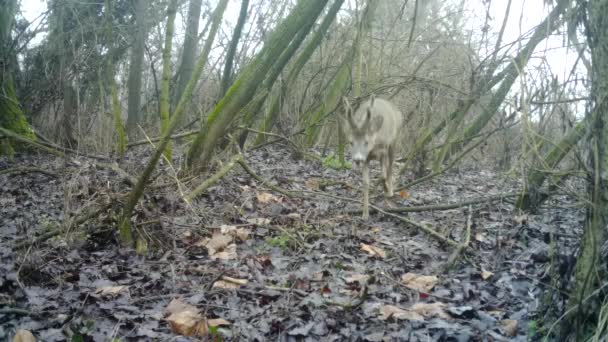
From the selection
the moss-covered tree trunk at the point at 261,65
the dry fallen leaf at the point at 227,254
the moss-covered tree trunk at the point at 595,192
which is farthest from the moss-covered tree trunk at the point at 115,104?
the moss-covered tree trunk at the point at 595,192

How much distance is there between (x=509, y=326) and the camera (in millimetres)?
3951

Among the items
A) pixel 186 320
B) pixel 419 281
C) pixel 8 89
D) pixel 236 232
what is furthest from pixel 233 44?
pixel 186 320

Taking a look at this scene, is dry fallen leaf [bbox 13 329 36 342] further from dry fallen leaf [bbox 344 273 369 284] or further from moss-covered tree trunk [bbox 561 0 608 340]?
moss-covered tree trunk [bbox 561 0 608 340]

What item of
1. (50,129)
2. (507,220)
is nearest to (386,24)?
(507,220)

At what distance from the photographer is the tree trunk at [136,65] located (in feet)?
35.0

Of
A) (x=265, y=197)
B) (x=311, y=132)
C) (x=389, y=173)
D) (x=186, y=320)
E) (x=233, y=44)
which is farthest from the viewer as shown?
(x=311, y=132)

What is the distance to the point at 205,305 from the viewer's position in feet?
14.6

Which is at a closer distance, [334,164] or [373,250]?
[373,250]

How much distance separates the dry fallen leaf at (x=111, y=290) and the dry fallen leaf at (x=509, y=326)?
3175 millimetres

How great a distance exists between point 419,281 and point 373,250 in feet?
3.33

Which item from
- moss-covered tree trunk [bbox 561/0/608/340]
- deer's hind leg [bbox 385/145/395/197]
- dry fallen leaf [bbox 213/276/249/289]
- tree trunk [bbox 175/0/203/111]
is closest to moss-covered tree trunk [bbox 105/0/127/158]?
dry fallen leaf [bbox 213/276/249/289]

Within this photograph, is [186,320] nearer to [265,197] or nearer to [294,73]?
[265,197]

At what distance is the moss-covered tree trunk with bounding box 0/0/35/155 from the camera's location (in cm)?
1202

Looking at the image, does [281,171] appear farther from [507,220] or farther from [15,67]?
[15,67]
